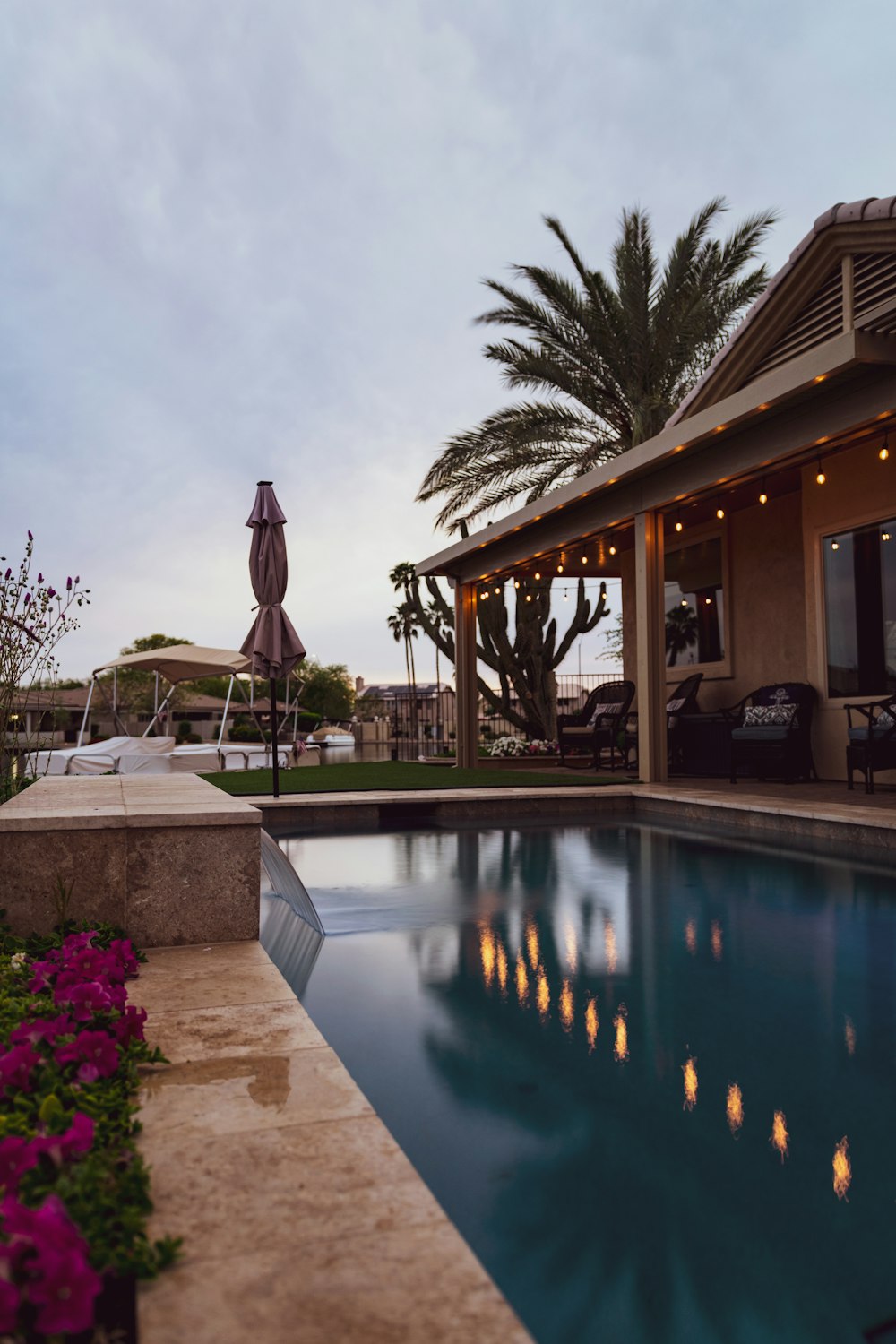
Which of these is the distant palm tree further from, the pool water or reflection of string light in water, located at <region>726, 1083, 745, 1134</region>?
reflection of string light in water, located at <region>726, 1083, 745, 1134</region>

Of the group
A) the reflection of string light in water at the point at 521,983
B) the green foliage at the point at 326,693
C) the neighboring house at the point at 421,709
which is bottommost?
the reflection of string light in water at the point at 521,983

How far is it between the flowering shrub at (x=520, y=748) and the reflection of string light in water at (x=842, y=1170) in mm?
13065

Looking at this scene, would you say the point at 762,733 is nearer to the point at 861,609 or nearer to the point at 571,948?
the point at 861,609

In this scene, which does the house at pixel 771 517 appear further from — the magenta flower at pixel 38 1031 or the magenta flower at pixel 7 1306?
the magenta flower at pixel 7 1306

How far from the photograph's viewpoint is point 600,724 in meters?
12.5

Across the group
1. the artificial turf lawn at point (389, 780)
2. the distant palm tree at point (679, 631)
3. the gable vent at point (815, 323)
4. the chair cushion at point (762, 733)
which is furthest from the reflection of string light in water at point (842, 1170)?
the distant palm tree at point (679, 631)

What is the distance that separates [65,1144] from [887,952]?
348cm

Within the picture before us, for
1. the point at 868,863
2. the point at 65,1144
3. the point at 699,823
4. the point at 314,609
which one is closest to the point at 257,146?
the point at 699,823

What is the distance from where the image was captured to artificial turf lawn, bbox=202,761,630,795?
9500 mm

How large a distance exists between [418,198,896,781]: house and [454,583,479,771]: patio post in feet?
0.10

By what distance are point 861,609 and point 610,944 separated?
679 cm

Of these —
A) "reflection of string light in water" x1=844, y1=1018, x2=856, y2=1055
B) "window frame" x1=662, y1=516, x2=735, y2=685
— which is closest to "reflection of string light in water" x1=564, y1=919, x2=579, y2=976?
"reflection of string light in water" x1=844, y1=1018, x2=856, y2=1055

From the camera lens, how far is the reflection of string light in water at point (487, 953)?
12.0ft

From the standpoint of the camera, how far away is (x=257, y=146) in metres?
13.8
